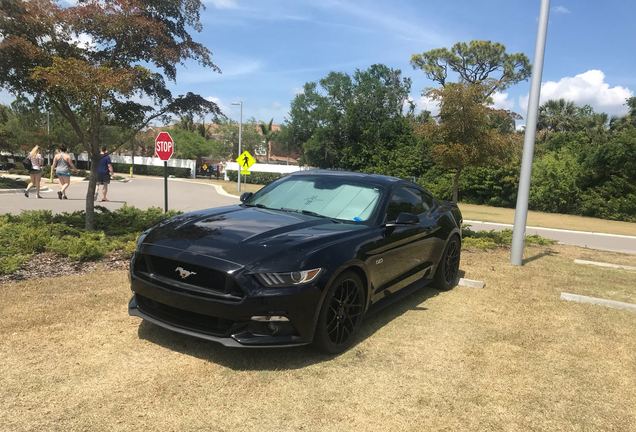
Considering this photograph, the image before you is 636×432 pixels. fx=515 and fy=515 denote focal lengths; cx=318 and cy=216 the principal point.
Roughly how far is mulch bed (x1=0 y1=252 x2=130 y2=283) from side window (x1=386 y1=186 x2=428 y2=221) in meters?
3.67

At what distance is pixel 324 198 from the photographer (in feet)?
17.7

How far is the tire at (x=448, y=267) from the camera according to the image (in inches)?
260

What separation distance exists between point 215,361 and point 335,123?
43040 mm

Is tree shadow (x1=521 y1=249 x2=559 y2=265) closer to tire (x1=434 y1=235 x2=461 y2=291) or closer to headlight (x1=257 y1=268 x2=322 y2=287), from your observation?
tire (x1=434 y1=235 x2=461 y2=291)

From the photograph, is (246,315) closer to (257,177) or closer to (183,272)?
(183,272)

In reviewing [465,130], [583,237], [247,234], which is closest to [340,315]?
[247,234]

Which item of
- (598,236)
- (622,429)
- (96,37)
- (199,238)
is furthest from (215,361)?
(598,236)

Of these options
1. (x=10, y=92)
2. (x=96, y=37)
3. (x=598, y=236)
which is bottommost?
(x=598, y=236)

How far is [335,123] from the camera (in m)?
45.9

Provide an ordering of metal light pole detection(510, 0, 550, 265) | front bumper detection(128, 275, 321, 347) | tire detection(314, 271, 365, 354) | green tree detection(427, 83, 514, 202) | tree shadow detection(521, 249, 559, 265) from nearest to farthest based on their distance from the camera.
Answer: front bumper detection(128, 275, 321, 347) → tire detection(314, 271, 365, 354) → metal light pole detection(510, 0, 550, 265) → tree shadow detection(521, 249, 559, 265) → green tree detection(427, 83, 514, 202)

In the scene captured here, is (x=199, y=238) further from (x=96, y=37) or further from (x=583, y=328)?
(x=96, y=37)

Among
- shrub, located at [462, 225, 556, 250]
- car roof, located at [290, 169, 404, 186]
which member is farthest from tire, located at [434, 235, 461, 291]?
shrub, located at [462, 225, 556, 250]

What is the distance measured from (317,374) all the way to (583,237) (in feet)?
52.4

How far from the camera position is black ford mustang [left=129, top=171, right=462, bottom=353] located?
373 cm
